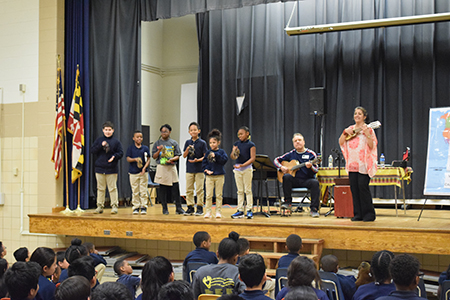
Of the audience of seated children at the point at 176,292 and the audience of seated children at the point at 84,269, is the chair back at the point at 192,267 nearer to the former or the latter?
the audience of seated children at the point at 84,269

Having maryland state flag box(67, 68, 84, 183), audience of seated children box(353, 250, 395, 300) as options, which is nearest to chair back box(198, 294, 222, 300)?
audience of seated children box(353, 250, 395, 300)

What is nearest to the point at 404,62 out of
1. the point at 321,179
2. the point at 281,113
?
the point at 281,113

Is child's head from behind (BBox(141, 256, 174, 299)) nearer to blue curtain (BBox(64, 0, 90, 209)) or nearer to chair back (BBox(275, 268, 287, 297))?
chair back (BBox(275, 268, 287, 297))

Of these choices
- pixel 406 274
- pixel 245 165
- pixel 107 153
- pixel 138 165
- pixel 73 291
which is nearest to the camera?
pixel 73 291

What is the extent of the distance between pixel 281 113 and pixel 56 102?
450 cm

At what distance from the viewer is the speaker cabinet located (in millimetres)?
9289

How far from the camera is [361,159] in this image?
6395 millimetres

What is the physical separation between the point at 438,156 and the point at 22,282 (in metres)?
5.39

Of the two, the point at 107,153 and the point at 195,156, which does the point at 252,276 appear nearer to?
the point at 195,156

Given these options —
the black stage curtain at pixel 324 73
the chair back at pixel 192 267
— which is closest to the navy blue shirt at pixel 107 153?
the black stage curtain at pixel 324 73

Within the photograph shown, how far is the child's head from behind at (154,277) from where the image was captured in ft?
9.76

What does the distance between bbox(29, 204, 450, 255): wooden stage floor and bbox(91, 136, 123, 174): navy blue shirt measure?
0.76 meters

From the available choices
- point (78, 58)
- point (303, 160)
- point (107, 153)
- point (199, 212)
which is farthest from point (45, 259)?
point (78, 58)

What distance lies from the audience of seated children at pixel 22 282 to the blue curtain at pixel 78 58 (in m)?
6.28
